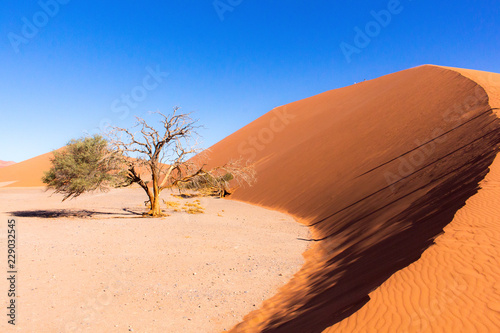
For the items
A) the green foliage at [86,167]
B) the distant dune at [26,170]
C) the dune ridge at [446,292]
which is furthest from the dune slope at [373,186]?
the distant dune at [26,170]

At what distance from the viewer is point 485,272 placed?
4.21 m

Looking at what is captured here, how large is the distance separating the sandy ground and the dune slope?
907 millimetres

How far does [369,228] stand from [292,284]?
401 cm

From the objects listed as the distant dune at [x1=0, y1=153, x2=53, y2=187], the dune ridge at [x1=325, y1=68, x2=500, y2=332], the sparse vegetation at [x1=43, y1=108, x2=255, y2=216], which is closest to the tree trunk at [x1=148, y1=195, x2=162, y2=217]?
A: the sparse vegetation at [x1=43, y1=108, x2=255, y2=216]

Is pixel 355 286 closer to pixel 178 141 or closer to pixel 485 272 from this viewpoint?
pixel 485 272

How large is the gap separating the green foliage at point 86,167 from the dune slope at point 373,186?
10.8 m

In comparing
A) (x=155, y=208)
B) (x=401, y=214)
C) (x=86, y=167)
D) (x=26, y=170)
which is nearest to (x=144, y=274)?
(x=401, y=214)

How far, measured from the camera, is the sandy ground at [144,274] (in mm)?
5469

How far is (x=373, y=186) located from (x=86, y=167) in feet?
50.8

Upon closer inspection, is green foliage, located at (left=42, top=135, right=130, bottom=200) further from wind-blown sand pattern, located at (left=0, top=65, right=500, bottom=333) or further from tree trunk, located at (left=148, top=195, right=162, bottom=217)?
wind-blown sand pattern, located at (left=0, top=65, right=500, bottom=333)

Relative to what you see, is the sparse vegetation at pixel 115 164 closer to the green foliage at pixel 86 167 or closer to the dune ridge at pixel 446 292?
the green foliage at pixel 86 167

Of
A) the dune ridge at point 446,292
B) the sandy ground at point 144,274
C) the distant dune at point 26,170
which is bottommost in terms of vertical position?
the sandy ground at point 144,274

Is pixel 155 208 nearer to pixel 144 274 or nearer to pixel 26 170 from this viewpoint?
pixel 144 274

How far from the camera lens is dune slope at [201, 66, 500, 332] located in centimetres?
564
